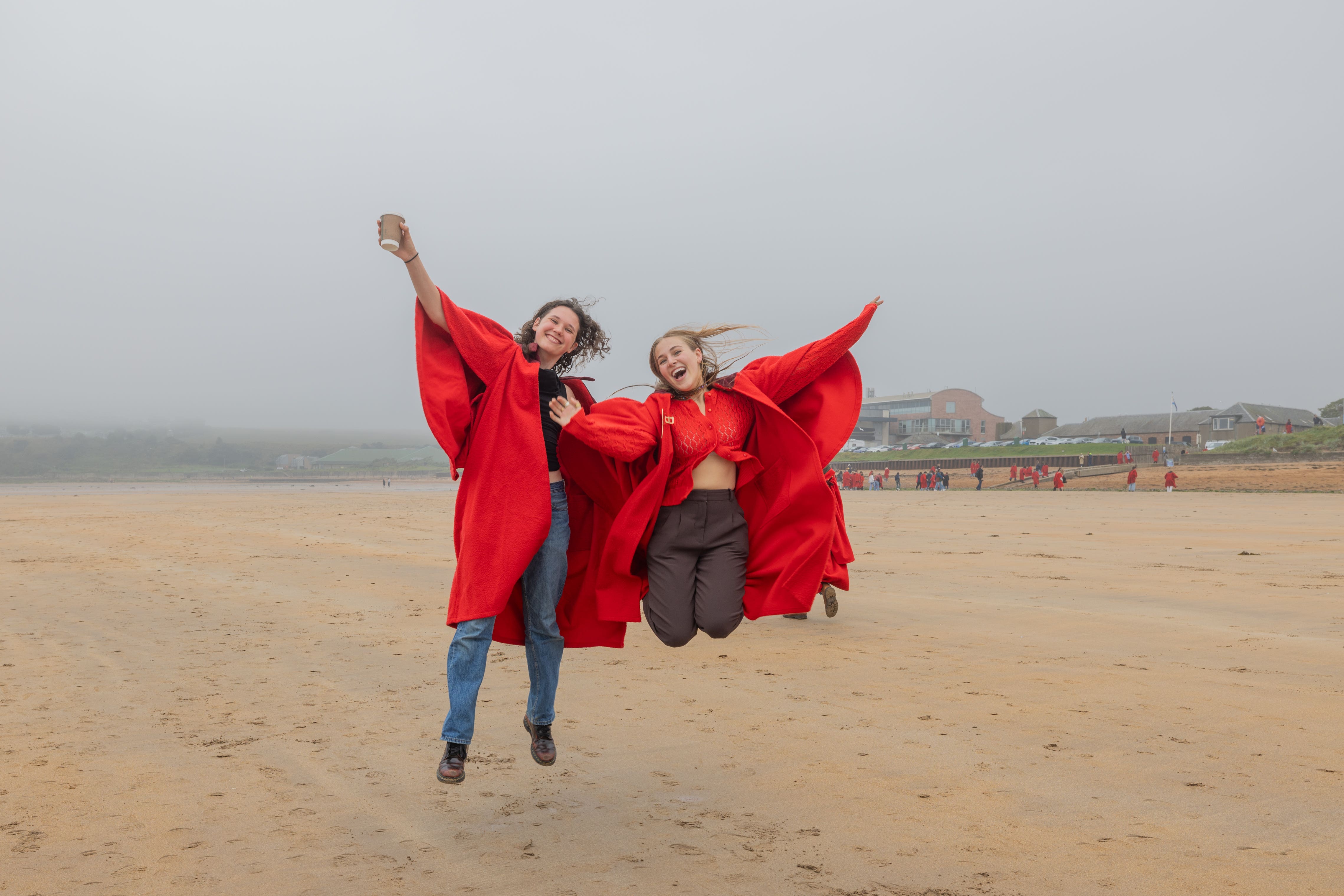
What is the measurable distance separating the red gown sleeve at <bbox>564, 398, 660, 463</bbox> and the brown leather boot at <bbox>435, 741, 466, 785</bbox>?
4.94ft

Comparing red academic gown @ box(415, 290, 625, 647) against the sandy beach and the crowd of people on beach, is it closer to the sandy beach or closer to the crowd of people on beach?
the sandy beach

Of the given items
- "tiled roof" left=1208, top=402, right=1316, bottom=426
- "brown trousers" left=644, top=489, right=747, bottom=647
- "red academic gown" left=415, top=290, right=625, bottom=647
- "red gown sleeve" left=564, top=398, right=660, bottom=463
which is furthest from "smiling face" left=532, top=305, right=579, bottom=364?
"tiled roof" left=1208, top=402, right=1316, bottom=426

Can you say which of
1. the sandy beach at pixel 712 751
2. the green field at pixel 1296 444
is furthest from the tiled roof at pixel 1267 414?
the sandy beach at pixel 712 751

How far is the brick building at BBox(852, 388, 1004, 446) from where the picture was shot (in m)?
92.2

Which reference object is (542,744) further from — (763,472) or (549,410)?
(763,472)

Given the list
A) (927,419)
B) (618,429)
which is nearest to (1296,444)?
(618,429)

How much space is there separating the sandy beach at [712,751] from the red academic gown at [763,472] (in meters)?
0.93

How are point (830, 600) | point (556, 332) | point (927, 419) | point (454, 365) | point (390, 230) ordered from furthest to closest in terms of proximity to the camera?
1. point (927, 419)
2. point (830, 600)
3. point (556, 332)
4. point (454, 365)
5. point (390, 230)

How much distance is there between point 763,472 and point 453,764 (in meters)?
2.22

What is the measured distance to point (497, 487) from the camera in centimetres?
385

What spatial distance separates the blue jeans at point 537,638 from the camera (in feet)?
12.4

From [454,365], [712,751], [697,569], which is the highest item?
[454,365]

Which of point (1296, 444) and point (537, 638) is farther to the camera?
point (1296, 444)

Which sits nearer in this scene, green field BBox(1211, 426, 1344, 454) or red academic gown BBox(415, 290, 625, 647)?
red academic gown BBox(415, 290, 625, 647)
